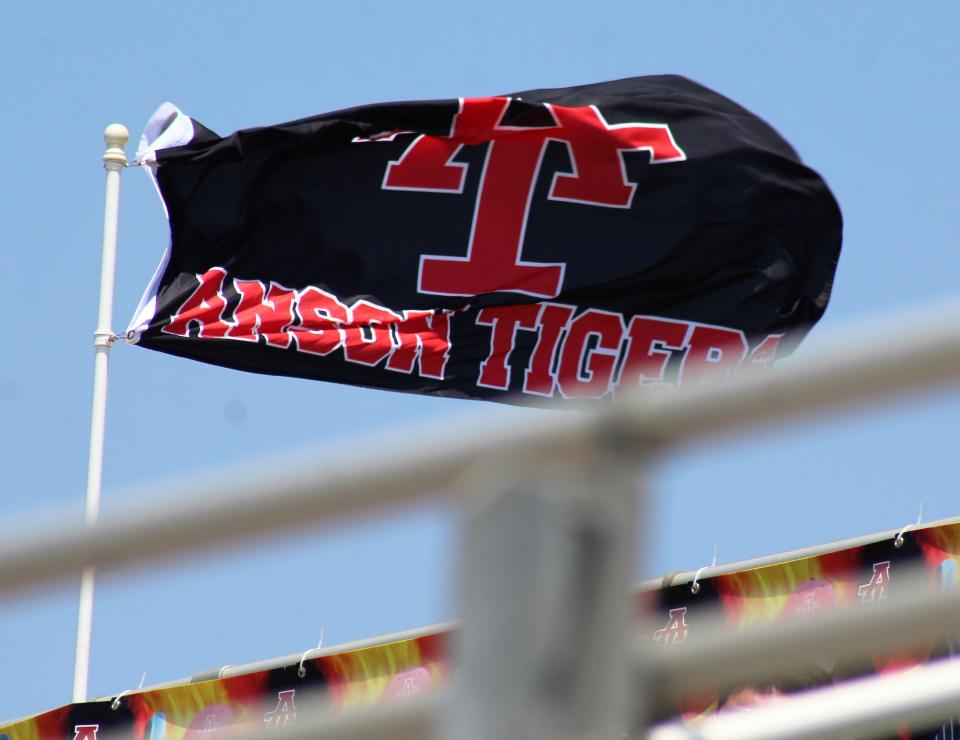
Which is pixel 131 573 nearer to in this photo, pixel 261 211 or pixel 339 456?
pixel 339 456

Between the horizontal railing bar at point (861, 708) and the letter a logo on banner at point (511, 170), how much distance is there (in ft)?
30.6

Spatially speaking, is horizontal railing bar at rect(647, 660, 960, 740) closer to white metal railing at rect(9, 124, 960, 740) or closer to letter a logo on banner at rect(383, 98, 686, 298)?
white metal railing at rect(9, 124, 960, 740)

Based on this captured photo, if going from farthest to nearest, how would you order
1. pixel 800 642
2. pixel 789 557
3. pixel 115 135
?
1. pixel 115 135
2. pixel 789 557
3. pixel 800 642

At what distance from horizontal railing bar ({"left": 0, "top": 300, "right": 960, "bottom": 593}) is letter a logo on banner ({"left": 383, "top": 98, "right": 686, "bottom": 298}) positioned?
921 cm

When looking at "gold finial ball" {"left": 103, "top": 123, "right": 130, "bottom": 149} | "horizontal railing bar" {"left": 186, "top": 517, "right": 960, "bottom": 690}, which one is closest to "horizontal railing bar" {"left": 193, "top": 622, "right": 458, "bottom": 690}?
"horizontal railing bar" {"left": 186, "top": 517, "right": 960, "bottom": 690}

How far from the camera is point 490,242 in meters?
10.5

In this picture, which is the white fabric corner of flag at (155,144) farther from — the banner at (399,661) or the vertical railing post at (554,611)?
Result: the vertical railing post at (554,611)

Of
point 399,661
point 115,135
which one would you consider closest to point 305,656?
point 399,661

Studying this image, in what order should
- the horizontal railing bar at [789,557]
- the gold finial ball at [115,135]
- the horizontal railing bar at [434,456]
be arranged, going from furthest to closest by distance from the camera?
1. the gold finial ball at [115,135]
2. the horizontal railing bar at [789,557]
3. the horizontal railing bar at [434,456]

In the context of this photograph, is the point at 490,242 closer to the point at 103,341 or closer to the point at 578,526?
the point at 103,341

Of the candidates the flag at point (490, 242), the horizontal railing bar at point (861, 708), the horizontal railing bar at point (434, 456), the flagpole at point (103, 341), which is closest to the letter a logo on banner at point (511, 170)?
the flag at point (490, 242)

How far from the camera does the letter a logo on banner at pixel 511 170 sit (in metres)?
10.4

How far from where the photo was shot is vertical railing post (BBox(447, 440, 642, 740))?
959 mm

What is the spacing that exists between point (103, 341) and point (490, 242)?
8.75ft
